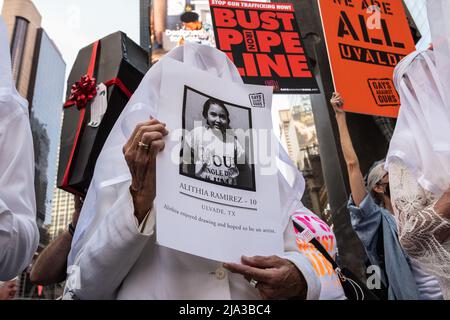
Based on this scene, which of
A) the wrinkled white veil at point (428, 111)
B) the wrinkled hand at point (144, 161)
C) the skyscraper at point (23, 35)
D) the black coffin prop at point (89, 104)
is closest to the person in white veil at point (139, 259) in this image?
the wrinkled hand at point (144, 161)

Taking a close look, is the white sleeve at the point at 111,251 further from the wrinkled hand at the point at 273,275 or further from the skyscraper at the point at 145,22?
the skyscraper at the point at 145,22

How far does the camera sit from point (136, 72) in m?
1.84

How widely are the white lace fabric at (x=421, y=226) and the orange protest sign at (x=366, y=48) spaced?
5.31ft

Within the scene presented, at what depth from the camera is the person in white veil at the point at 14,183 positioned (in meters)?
1.11

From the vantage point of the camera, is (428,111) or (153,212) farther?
(428,111)

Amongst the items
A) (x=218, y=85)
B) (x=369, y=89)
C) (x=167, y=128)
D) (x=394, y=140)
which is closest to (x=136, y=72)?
(x=218, y=85)

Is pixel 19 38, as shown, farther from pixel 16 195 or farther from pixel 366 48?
pixel 16 195

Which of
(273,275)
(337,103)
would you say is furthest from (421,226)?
(337,103)

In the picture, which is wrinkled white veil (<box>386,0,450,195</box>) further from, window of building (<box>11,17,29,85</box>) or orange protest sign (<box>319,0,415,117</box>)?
window of building (<box>11,17,29,85</box>)

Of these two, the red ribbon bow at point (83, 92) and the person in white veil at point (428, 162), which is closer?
the person in white veil at point (428, 162)

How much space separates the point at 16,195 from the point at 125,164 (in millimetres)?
314

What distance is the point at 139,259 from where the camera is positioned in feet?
3.73

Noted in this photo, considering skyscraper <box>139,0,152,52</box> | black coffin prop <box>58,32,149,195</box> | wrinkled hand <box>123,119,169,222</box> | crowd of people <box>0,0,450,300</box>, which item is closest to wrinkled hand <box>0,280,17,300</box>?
crowd of people <box>0,0,450,300</box>

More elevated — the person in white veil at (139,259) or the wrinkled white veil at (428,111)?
the wrinkled white veil at (428,111)
